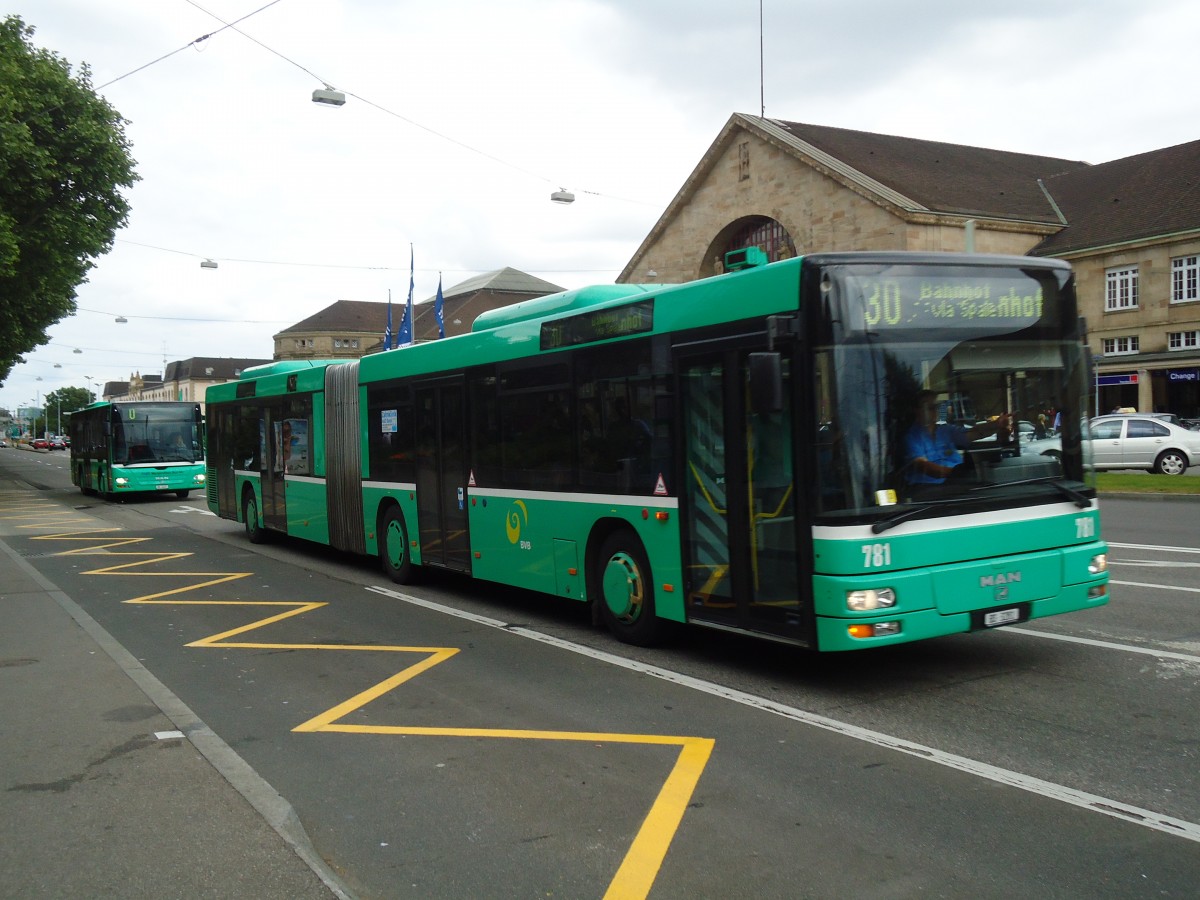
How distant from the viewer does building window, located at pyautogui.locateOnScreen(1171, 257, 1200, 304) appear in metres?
44.6

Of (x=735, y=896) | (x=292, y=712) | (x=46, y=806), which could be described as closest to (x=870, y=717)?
(x=735, y=896)

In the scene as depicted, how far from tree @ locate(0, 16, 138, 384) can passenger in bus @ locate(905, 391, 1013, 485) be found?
29.7 meters

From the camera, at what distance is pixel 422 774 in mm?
5566

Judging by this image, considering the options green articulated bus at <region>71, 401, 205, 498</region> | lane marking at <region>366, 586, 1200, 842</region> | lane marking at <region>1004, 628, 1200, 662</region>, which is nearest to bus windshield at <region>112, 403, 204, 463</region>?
green articulated bus at <region>71, 401, 205, 498</region>

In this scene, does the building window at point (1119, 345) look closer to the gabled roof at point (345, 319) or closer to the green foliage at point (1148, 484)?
the green foliage at point (1148, 484)

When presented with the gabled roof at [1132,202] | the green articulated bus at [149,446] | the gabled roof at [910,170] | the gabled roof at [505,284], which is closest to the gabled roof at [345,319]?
the gabled roof at [505,284]

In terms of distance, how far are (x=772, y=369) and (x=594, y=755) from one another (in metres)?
2.44

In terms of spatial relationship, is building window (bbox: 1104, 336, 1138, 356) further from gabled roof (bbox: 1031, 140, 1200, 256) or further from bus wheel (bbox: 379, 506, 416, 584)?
bus wheel (bbox: 379, 506, 416, 584)

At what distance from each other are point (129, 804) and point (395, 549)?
25.6 feet

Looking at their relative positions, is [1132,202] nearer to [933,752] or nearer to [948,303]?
[948,303]

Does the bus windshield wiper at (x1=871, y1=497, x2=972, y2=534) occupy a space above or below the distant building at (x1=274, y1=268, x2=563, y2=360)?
below

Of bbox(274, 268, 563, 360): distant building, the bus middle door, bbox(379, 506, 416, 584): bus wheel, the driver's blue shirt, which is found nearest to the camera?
the driver's blue shirt

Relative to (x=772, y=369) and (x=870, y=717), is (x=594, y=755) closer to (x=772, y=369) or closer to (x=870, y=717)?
(x=870, y=717)

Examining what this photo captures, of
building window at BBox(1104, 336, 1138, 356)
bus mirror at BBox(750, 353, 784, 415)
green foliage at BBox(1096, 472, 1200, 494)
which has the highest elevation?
building window at BBox(1104, 336, 1138, 356)
